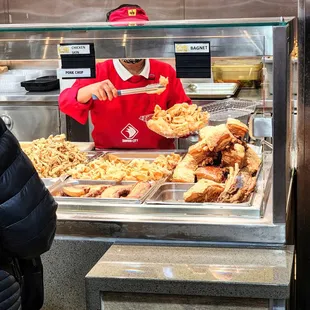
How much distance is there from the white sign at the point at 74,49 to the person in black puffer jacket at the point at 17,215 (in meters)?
0.73

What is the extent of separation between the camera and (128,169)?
3.05 m

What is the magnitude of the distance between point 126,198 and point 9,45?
31.1 inches

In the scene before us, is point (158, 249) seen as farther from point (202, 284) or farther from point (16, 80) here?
point (16, 80)

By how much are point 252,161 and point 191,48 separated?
67cm

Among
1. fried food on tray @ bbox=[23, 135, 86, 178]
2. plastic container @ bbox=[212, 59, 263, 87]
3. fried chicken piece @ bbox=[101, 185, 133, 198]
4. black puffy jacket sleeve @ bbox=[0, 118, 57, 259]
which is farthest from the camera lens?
plastic container @ bbox=[212, 59, 263, 87]

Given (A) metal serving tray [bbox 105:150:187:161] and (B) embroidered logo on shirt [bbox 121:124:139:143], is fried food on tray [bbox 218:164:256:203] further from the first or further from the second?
(B) embroidered logo on shirt [bbox 121:124:139:143]

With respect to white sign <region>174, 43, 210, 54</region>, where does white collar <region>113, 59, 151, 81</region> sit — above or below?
below

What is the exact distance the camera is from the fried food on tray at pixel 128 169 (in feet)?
9.66

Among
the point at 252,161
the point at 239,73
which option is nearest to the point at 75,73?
the point at 252,161

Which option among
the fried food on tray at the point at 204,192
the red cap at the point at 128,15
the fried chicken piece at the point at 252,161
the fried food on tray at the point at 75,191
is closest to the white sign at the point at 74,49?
the fried food on tray at the point at 75,191

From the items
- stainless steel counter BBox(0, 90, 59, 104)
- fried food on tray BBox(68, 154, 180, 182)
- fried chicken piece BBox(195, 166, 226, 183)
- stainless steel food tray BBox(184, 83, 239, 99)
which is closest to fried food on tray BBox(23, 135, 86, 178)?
fried food on tray BBox(68, 154, 180, 182)

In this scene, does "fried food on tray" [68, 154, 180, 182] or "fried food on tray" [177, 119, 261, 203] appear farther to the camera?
"fried food on tray" [68, 154, 180, 182]

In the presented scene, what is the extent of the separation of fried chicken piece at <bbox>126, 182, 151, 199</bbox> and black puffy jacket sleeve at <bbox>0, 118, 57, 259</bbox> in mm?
628

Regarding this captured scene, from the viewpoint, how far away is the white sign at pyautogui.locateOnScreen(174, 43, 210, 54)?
8.04 feet
